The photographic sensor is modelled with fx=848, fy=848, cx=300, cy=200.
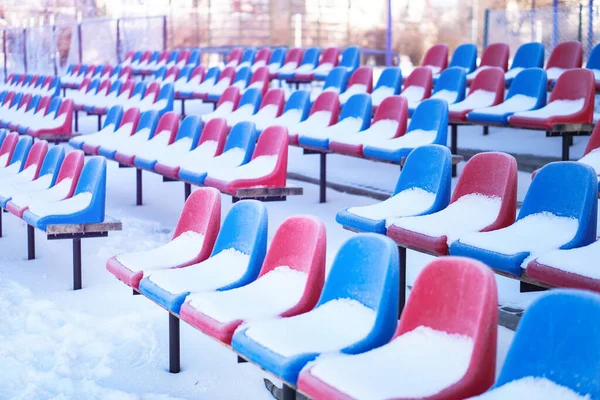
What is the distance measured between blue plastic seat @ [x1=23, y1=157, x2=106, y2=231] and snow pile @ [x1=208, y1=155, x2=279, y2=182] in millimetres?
593

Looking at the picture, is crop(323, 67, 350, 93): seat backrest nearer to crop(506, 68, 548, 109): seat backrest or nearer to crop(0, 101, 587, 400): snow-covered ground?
crop(506, 68, 548, 109): seat backrest

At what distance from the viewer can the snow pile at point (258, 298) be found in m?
2.25

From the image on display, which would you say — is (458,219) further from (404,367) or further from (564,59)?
(564,59)

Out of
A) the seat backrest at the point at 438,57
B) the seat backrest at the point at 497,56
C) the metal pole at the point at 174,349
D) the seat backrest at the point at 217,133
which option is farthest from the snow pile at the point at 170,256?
the seat backrest at the point at 438,57

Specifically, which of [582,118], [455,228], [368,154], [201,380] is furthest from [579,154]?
[201,380]

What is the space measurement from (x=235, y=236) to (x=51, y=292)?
125 cm

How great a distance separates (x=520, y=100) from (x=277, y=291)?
304 cm

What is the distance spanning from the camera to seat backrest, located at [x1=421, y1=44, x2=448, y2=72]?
7.07 meters

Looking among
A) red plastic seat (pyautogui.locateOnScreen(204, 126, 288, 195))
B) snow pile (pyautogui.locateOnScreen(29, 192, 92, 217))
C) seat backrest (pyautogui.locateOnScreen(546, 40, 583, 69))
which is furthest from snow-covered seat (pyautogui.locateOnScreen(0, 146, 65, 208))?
seat backrest (pyautogui.locateOnScreen(546, 40, 583, 69))

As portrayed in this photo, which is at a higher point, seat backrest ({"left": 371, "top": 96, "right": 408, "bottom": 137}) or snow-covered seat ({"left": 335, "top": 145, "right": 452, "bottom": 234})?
seat backrest ({"left": 371, "top": 96, "right": 408, "bottom": 137})

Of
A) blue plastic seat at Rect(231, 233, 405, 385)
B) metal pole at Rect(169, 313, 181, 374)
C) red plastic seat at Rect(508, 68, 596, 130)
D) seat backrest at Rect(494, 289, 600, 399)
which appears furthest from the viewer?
red plastic seat at Rect(508, 68, 596, 130)

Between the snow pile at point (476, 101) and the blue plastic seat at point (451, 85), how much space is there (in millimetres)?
106

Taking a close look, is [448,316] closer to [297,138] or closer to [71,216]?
[71,216]

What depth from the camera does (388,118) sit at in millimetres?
4859
